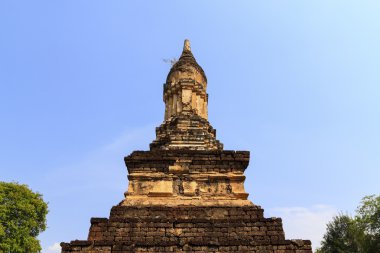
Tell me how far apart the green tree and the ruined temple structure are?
39.7ft

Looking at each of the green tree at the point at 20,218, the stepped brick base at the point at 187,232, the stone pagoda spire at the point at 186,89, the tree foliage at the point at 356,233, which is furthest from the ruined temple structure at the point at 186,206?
the tree foliage at the point at 356,233

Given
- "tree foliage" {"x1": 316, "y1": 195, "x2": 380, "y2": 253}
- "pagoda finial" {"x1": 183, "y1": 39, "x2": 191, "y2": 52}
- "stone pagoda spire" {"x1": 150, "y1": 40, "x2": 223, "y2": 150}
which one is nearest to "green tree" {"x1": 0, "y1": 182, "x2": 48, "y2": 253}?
"stone pagoda spire" {"x1": 150, "y1": 40, "x2": 223, "y2": 150}

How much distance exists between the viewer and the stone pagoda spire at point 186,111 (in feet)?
35.3

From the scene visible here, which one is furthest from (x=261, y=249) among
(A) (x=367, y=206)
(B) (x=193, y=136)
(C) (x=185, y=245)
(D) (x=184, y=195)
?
(A) (x=367, y=206)

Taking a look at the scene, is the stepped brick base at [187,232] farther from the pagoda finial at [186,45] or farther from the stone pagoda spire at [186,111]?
the pagoda finial at [186,45]

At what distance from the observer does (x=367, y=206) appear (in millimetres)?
25438

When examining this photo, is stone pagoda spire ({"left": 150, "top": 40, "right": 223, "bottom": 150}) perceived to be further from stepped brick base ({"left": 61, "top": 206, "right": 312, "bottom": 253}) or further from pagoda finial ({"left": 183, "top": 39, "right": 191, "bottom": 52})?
stepped brick base ({"left": 61, "top": 206, "right": 312, "bottom": 253})

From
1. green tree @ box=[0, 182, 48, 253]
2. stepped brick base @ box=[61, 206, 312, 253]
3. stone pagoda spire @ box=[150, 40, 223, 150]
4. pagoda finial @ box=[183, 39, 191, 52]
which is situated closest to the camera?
stepped brick base @ box=[61, 206, 312, 253]

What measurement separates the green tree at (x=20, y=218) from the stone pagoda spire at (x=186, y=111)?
12.0m

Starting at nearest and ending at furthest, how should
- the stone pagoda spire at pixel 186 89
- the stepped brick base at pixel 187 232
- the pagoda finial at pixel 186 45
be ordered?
the stepped brick base at pixel 187 232 < the stone pagoda spire at pixel 186 89 < the pagoda finial at pixel 186 45

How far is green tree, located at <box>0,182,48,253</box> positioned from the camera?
18.4m

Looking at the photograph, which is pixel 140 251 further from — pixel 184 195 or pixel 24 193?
pixel 24 193

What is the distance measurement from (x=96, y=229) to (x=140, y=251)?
3.91ft

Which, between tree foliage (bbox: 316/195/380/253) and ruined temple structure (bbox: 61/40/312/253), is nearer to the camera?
ruined temple structure (bbox: 61/40/312/253)
